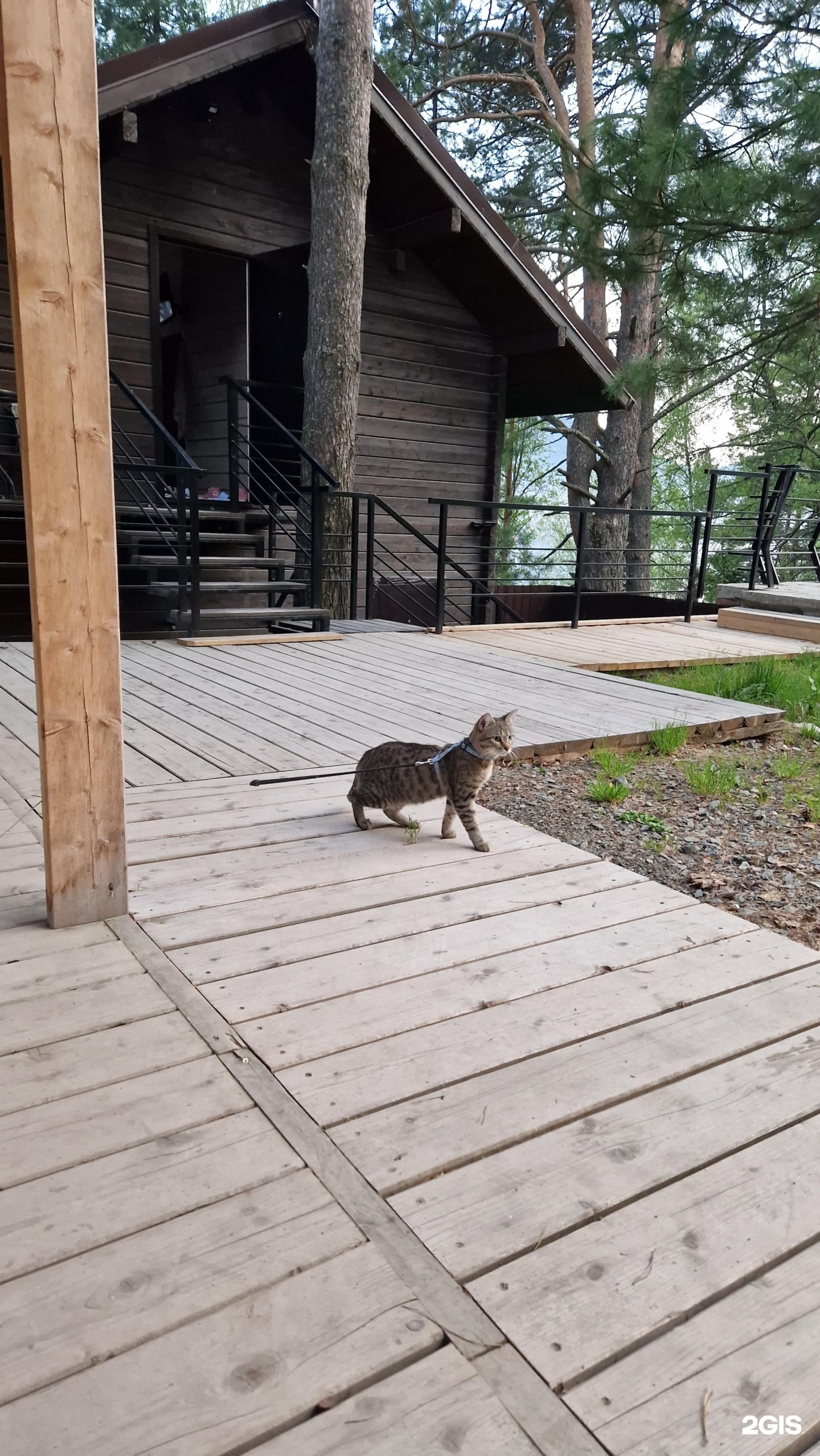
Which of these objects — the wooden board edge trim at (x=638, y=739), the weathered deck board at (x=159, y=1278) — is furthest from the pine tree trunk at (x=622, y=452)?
the weathered deck board at (x=159, y=1278)

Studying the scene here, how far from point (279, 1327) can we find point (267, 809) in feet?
6.63

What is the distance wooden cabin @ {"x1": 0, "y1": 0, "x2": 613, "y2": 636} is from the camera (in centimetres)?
765

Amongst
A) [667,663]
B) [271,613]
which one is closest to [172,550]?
[271,613]

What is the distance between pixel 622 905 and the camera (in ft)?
8.17

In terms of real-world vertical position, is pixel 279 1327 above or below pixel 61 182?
below

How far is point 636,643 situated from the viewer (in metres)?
7.31

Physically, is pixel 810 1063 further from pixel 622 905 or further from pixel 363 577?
pixel 363 577

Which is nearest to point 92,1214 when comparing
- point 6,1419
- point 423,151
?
point 6,1419

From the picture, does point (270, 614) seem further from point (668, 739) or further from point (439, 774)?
point (439, 774)

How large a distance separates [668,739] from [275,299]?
726 centimetres

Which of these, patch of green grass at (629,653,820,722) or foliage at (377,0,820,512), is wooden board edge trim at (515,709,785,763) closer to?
patch of green grass at (629,653,820,722)

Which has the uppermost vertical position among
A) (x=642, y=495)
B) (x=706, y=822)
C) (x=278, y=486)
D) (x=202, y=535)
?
(x=642, y=495)

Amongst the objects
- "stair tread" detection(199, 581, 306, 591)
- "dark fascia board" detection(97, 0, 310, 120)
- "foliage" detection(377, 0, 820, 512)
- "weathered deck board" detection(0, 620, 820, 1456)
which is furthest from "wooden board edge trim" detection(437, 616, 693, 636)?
"weathered deck board" detection(0, 620, 820, 1456)

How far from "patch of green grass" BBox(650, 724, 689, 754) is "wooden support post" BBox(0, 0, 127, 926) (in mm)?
2809
